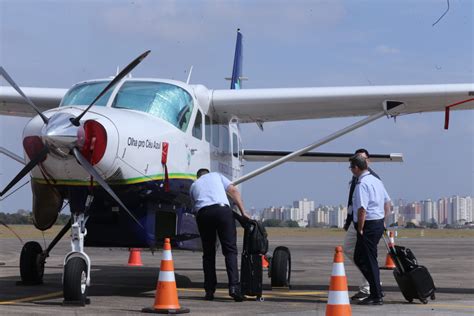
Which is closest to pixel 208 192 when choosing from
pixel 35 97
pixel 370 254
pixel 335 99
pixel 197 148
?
pixel 370 254

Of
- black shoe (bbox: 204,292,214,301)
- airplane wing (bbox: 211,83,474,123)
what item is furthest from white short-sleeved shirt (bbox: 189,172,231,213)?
airplane wing (bbox: 211,83,474,123)

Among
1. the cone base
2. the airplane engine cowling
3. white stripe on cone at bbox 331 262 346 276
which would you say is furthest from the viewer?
the airplane engine cowling

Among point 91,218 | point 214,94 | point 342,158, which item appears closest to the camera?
point 91,218

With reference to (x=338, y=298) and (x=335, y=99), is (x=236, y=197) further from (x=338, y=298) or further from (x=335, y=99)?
(x=335, y=99)

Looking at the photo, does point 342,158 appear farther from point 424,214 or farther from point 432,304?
point 424,214

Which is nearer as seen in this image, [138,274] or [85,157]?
[85,157]

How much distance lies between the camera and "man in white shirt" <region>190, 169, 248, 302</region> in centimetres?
998

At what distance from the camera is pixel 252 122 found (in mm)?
15078

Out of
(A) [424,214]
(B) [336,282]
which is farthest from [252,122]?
(A) [424,214]

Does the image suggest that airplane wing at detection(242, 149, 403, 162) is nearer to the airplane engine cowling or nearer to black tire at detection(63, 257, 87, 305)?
the airplane engine cowling

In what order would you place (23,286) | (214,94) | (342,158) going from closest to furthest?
(23,286) → (214,94) → (342,158)

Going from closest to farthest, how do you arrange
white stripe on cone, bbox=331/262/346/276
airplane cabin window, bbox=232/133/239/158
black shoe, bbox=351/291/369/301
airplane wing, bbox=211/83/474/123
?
1. white stripe on cone, bbox=331/262/346/276
2. black shoe, bbox=351/291/369/301
3. airplane wing, bbox=211/83/474/123
4. airplane cabin window, bbox=232/133/239/158

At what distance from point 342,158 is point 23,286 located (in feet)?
30.1

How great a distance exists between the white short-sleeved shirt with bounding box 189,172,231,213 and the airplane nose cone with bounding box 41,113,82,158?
1731 mm
